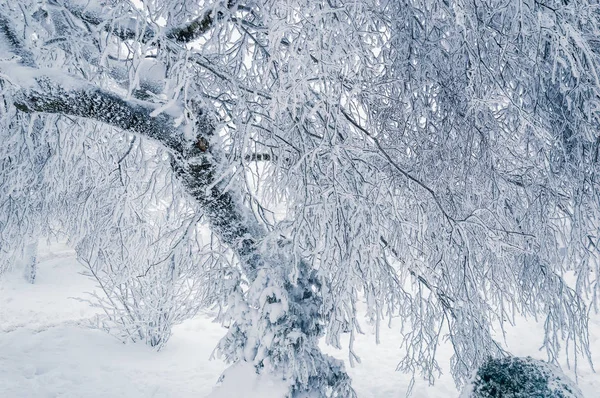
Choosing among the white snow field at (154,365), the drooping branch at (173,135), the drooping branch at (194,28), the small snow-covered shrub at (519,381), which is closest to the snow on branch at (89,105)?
the drooping branch at (173,135)

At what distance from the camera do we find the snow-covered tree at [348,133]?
2.32 m

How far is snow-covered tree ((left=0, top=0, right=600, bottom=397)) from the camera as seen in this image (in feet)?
7.61

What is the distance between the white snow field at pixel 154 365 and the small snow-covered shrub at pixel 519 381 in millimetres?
1380

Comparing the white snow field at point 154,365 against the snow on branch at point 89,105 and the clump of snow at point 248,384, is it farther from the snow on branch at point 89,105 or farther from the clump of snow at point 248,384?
the snow on branch at point 89,105

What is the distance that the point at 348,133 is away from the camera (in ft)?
10.6

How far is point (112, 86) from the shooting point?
19.7 feet

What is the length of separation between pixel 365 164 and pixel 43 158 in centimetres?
408

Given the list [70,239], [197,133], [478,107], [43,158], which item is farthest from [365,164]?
[70,239]

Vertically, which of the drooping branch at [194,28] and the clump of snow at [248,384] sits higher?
the drooping branch at [194,28]

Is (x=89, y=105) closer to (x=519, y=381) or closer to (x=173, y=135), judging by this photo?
(x=173, y=135)

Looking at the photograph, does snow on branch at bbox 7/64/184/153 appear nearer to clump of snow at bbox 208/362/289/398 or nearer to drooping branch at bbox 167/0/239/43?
drooping branch at bbox 167/0/239/43

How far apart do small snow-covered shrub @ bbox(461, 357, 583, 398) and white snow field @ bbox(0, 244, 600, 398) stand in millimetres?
1380

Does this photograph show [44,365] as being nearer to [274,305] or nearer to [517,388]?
[274,305]

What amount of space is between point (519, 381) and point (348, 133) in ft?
6.78
